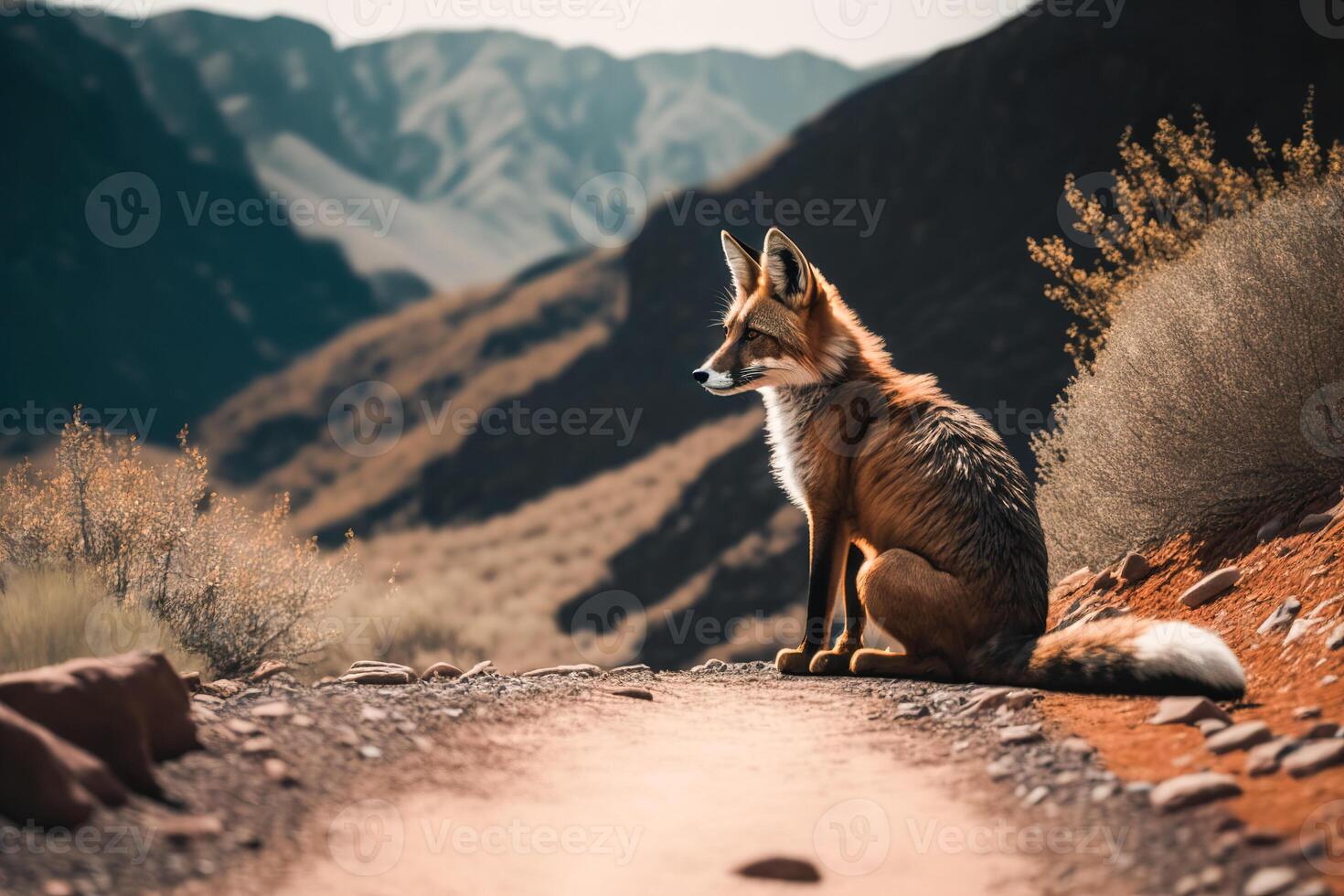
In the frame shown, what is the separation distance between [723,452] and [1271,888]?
1462 inches

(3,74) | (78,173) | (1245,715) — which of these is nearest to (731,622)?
(1245,715)

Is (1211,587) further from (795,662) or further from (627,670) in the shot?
(627,670)

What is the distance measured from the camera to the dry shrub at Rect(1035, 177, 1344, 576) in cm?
788

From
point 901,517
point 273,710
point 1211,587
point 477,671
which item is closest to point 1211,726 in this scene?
point 901,517

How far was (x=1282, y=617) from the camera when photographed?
6.41m

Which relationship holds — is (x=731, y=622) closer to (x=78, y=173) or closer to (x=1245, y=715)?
(x=1245, y=715)

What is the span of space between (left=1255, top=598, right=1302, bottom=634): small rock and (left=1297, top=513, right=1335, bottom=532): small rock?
994 mm

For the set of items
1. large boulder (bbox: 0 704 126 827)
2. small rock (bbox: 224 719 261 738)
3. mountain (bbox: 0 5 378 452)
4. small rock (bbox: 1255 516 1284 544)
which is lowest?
small rock (bbox: 1255 516 1284 544)

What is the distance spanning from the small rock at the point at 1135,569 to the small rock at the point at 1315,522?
1.39 meters

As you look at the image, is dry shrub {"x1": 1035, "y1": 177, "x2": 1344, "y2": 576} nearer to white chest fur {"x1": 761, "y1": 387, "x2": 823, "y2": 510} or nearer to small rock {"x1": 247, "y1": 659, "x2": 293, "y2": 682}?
white chest fur {"x1": 761, "y1": 387, "x2": 823, "y2": 510}

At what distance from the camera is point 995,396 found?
3275 centimetres

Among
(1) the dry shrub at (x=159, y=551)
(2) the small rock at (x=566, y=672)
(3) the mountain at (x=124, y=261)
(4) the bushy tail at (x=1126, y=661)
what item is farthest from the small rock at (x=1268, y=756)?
(3) the mountain at (x=124, y=261)

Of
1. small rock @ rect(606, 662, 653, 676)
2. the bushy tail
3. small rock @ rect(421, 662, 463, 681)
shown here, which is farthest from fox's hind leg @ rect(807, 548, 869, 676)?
small rock @ rect(421, 662, 463, 681)

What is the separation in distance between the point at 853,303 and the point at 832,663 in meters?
36.2
